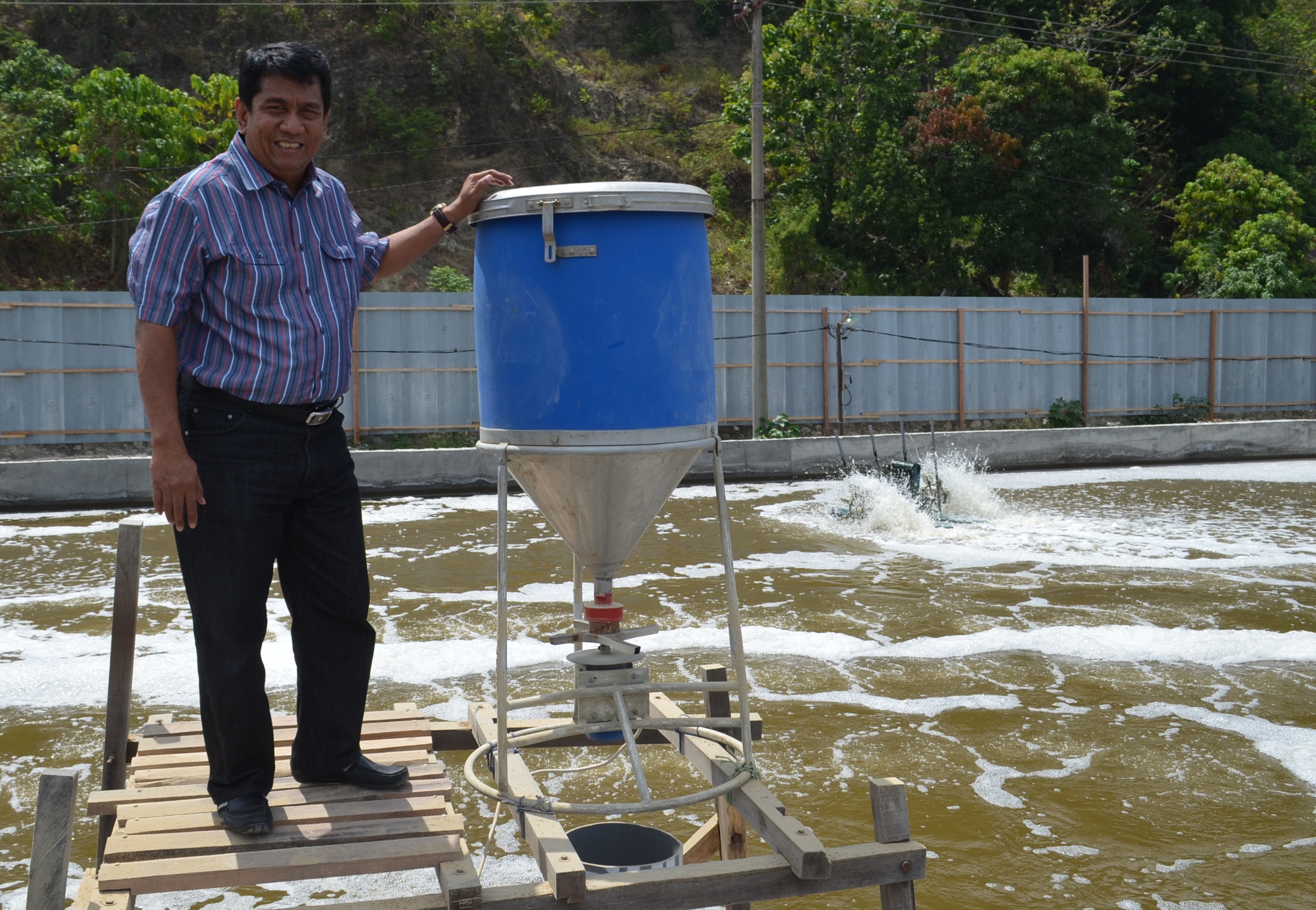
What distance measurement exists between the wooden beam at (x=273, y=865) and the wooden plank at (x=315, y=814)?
141 mm

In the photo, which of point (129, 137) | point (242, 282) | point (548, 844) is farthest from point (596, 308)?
point (129, 137)

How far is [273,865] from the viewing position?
2.38m

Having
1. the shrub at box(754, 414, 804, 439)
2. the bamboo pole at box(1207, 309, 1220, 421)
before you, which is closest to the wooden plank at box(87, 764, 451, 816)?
the shrub at box(754, 414, 804, 439)

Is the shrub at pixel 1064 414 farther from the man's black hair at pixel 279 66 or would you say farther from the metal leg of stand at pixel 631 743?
the man's black hair at pixel 279 66

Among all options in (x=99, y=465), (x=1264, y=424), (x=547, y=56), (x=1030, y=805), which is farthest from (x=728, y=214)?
(x=1030, y=805)

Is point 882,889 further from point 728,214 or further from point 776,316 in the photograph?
point 728,214

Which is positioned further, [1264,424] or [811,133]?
[811,133]

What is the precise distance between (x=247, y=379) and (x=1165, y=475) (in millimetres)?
14215

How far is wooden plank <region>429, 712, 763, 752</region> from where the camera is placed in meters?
3.27

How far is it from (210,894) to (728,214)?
24190mm

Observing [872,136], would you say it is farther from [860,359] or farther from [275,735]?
[275,735]

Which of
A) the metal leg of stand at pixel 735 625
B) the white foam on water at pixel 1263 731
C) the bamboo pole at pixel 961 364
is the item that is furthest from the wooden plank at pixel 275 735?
the bamboo pole at pixel 961 364

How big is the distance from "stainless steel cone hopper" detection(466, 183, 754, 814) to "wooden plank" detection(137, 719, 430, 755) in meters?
0.43

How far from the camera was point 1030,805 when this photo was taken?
4297 millimetres
